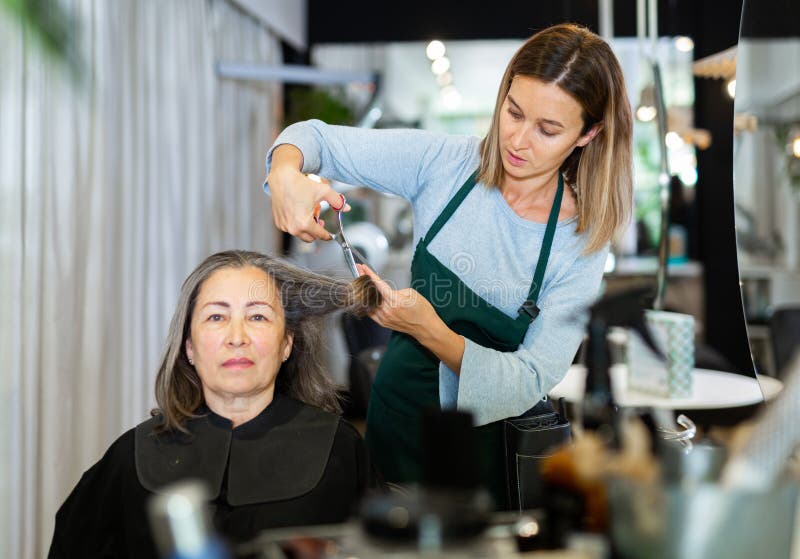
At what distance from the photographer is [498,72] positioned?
5.80 m

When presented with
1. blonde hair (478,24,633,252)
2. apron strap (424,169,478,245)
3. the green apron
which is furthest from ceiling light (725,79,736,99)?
apron strap (424,169,478,245)

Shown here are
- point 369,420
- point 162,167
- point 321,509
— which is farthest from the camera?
point 162,167

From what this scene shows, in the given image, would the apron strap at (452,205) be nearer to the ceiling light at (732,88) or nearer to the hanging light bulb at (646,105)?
the ceiling light at (732,88)

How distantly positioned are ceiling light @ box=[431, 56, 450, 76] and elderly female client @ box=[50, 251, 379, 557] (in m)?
4.41

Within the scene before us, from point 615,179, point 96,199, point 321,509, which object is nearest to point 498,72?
point 96,199

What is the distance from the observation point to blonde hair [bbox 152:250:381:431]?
4.86 feet

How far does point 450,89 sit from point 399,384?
4.69 m

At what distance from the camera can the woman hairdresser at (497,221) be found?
139 cm

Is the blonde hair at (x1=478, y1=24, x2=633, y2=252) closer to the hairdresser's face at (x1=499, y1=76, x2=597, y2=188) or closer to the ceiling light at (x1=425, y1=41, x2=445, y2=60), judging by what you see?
the hairdresser's face at (x1=499, y1=76, x2=597, y2=188)

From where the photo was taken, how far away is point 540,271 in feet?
4.88

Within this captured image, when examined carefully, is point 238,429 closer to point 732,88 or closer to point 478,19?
point 732,88

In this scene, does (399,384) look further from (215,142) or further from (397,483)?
(215,142)

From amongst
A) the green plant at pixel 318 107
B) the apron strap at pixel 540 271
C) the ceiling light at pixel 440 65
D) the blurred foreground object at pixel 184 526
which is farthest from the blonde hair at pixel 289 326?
the ceiling light at pixel 440 65

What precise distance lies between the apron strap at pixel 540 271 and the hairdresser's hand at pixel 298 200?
1.27ft
